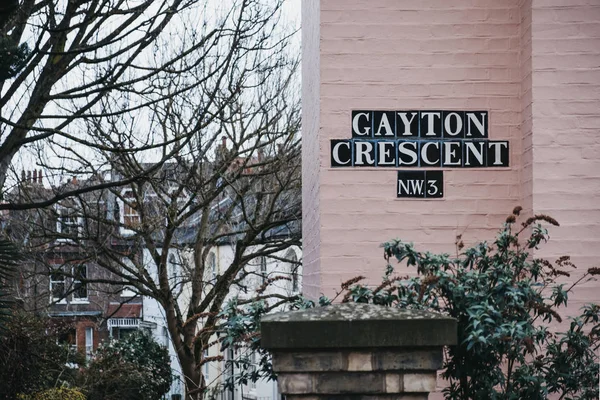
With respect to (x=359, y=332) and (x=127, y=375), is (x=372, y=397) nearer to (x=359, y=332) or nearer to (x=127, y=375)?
(x=359, y=332)

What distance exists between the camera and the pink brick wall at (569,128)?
7.35 m

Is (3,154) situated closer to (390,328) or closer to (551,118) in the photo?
→ (551,118)

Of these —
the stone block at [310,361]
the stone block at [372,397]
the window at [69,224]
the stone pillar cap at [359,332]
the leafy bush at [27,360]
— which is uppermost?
the window at [69,224]

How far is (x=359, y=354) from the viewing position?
4230 millimetres

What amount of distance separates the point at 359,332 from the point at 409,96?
3949mm

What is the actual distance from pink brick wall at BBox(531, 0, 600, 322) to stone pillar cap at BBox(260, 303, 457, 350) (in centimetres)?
330

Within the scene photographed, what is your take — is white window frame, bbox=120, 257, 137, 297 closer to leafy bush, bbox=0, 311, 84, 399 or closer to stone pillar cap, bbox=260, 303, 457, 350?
leafy bush, bbox=0, 311, 84, 399

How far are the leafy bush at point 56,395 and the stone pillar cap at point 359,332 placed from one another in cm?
834

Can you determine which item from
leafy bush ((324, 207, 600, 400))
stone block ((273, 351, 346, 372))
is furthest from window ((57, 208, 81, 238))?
stone block ((273, 351, 346, 372))

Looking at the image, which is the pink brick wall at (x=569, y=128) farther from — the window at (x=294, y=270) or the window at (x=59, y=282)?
the window at (x=59, y=282)

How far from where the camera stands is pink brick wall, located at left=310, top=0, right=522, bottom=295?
7.79 meters

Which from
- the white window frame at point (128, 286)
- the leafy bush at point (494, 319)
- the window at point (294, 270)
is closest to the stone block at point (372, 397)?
the leafy bush at point (494, 319)

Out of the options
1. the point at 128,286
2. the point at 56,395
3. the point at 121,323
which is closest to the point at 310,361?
the point at 56,395

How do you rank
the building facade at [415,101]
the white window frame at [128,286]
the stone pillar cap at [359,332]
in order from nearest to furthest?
the stone pillar cap at [359,332]
the building facade at [415,101]
the white window frame at [128,286]
